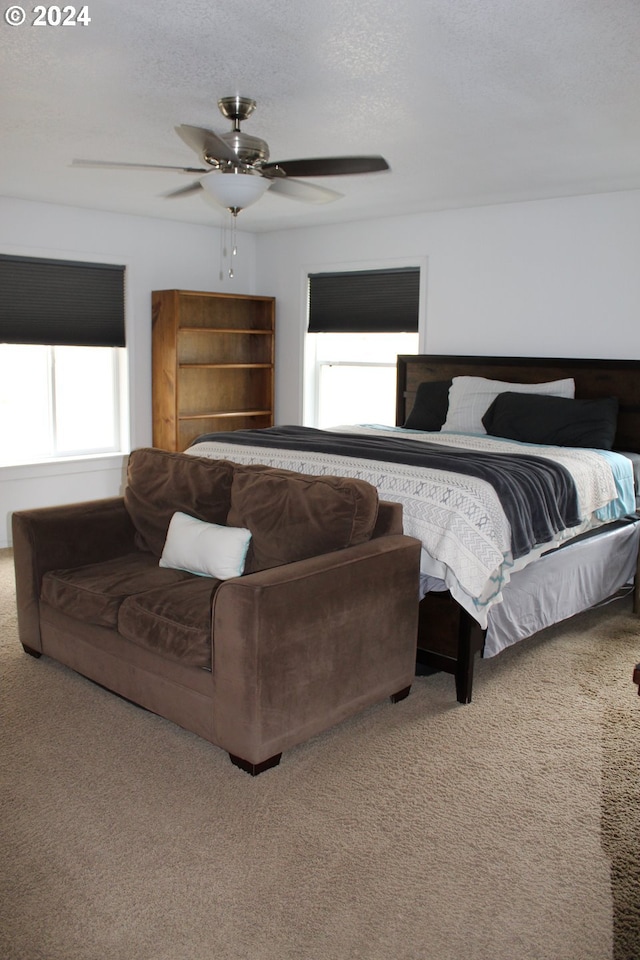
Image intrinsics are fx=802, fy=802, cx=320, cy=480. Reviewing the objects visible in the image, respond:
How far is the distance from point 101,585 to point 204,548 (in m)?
0.44

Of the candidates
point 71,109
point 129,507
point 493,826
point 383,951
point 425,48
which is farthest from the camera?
point 129,507

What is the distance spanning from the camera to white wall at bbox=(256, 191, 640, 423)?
4867mm

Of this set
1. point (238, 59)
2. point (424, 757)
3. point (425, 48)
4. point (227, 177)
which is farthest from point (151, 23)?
point (424, 757)

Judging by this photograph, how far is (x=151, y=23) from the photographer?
2.45 metres

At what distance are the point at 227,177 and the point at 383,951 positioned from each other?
259 cm

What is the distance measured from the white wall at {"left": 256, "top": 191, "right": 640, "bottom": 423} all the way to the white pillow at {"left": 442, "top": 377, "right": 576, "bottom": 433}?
317 millimetres

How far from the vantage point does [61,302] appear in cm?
573

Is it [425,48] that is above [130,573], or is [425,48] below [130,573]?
above

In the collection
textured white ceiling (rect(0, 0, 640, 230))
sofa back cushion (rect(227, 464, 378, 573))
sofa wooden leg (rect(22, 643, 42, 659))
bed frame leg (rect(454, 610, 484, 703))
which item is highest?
textured white ceiling (rect(0, 0, 640, 230))

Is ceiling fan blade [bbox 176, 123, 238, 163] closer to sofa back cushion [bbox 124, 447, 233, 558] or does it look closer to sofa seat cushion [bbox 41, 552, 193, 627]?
sofa back cushion [bbox 124, 447, 233, 558]

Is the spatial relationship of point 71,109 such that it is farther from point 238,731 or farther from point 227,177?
point 238,731

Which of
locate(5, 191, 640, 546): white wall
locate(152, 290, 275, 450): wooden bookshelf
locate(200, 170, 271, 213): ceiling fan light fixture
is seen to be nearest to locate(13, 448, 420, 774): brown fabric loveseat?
locate(200, 170, 271, 213): ceiling fan light fixture

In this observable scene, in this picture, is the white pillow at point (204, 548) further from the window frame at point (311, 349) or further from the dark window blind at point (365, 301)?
the window frame at point (311, 349)

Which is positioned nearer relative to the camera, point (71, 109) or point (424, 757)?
point (424, 757)
